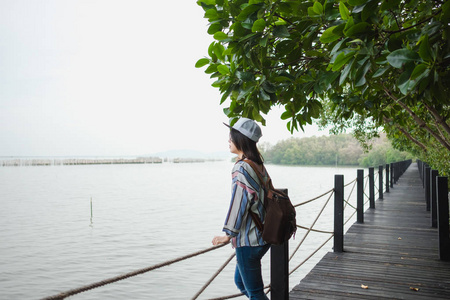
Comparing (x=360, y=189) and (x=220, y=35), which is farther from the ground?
(x=220, y=35)

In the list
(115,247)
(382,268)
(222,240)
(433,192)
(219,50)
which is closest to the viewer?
(222,240)

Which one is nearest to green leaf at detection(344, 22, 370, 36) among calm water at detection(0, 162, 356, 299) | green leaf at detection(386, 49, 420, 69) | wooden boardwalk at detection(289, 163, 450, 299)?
green leaf at detection(386, 49, 420, 69)

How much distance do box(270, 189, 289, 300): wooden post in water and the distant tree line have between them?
91563mm

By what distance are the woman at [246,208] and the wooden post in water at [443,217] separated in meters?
3.82

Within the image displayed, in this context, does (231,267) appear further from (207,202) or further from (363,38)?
(207,202)

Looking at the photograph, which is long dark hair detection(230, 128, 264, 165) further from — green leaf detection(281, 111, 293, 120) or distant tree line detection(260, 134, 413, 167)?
distant tree line detection(260, 134, 413, 167)

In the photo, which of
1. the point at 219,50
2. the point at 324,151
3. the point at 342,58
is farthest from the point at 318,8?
the point at 324,151

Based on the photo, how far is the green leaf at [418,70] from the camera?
2004mm

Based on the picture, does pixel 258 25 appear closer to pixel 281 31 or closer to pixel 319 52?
pixel 281 31

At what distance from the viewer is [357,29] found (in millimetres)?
2299

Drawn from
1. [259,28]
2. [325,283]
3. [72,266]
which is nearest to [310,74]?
[259,28]

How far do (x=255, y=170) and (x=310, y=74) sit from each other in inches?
64.6

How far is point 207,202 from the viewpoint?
99.1 feet

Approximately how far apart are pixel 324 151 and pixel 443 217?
109m
